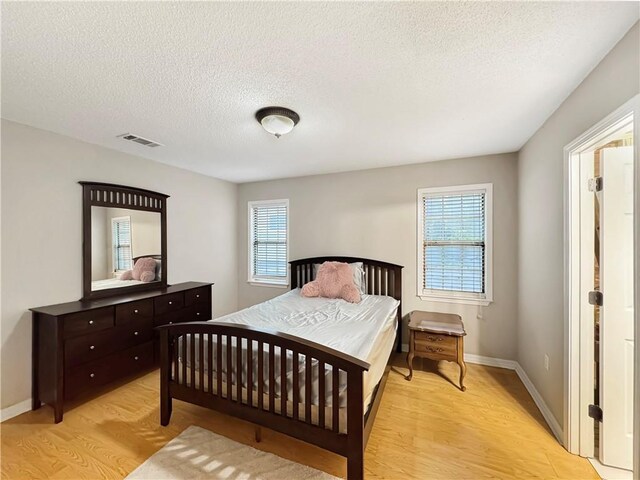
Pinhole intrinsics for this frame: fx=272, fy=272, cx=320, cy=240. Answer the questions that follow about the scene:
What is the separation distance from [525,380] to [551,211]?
1.80 metres

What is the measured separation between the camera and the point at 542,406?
2348mm

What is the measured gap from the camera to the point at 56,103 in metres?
2.04

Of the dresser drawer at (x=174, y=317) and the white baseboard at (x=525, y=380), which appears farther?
the dresser drawer at (x=174, y=317)

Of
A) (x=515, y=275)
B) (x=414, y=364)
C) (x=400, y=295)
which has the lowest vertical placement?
(x=414, y=364)

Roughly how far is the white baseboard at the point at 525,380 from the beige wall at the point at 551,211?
0.07 metres

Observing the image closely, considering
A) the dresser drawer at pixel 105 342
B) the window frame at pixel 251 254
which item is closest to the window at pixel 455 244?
the window frame at pixel 251 254

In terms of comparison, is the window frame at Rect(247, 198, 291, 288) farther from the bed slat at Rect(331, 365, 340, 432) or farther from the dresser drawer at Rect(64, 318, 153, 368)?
the bed slat at Rect(331, 365, 340, 432)

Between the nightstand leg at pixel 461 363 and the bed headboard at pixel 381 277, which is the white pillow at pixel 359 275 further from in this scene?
the nightstand leg at pixel 461 363

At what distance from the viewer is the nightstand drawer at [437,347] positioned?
278cm

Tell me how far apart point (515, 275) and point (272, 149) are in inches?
125

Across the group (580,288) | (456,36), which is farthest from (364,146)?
A: (580,288)

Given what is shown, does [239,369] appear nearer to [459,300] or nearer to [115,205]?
[115,205]

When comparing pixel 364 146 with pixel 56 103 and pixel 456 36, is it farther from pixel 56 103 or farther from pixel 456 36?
pixel 56 103

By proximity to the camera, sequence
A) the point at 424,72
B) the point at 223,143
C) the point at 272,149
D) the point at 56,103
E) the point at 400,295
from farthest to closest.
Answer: the point at 400,295
the point at 272,149
the point at 223,143
the point at 56,103
the point at 424,72
